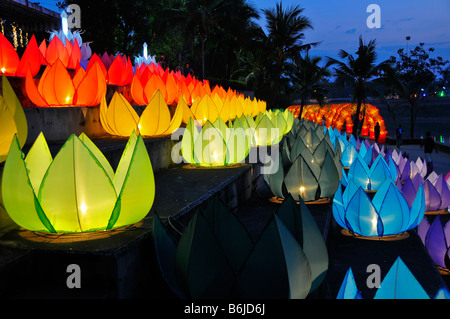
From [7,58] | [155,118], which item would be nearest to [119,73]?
[7,58]

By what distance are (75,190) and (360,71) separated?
2638 centimetres

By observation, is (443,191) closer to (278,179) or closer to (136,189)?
(278,179)

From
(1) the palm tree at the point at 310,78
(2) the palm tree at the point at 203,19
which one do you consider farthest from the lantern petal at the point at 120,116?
(1) the palm tree at the point at 310,78

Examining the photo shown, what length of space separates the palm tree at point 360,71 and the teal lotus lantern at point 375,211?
2337cm

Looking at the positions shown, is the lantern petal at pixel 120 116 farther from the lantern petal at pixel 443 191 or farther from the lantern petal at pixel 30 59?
the lantern petal at pixel 443 191

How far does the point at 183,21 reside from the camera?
77.7 ft

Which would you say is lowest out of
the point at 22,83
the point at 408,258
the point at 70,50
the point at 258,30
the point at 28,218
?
the point at 408,258

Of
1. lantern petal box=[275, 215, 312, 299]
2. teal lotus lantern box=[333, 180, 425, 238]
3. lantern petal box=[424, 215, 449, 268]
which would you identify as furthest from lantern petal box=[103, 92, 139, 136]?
lantern petal box=[424, 215, 449, 268]

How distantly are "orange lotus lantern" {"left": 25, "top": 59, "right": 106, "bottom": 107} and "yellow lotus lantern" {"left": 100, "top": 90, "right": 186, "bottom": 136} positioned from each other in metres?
0.27

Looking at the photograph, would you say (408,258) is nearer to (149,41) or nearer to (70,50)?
(70,50)

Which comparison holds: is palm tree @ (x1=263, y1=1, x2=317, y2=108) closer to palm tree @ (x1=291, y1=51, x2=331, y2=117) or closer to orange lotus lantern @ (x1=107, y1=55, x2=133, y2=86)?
palm tree @ (x1=291, y1=51, x2=331, y2=117)

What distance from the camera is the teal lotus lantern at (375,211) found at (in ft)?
9.78
